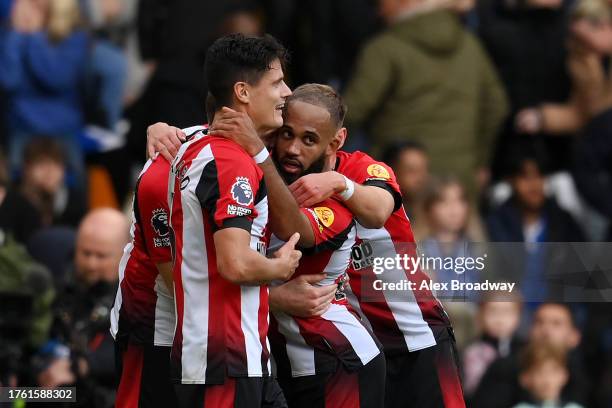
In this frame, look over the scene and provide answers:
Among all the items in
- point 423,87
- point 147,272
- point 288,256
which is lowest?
point 288,256

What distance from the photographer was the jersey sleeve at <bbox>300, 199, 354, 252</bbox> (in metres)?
6.30

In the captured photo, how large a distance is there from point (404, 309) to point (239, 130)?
1559 mm

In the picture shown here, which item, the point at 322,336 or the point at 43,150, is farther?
the point at 43,150

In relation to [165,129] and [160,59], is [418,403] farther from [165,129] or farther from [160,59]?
[160,59]

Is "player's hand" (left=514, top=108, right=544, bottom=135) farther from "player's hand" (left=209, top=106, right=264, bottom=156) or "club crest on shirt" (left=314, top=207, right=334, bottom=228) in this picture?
"player's hand" (left=209, top=106, right=264, bottom=156)

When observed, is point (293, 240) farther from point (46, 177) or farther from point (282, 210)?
point (46, 177)

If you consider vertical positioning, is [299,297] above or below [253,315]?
above

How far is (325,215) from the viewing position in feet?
20.9

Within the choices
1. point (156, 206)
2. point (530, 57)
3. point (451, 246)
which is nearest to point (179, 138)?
point (156, 206)

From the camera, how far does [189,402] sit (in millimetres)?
5930

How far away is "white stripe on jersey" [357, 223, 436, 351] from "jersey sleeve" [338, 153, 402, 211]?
0.29m

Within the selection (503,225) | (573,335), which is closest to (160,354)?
(573,335)

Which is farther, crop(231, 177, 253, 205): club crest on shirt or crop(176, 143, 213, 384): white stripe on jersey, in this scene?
crop(176, 143, 213, 384): white stripe on jersey

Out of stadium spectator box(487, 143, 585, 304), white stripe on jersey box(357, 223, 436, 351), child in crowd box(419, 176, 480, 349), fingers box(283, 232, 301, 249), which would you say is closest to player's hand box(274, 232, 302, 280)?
fingers box(283, 232, 301, 249)
